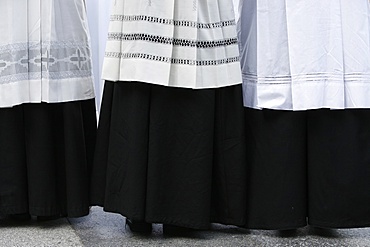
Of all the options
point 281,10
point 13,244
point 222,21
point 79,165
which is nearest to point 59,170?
point 79,165

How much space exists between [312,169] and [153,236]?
0.58 m

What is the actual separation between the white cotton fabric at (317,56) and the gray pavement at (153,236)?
445 mm

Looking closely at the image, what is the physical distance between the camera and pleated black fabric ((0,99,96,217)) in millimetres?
2637

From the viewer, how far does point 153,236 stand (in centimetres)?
254

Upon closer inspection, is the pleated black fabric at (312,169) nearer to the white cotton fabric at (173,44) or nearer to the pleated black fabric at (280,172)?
the pleated black fabric at (280,172)

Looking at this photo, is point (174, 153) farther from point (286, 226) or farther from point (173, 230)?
point (286, 226)

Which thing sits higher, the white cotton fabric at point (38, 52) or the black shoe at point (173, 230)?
the white cotton fabric at point (38, 52)

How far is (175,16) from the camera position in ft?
8.00

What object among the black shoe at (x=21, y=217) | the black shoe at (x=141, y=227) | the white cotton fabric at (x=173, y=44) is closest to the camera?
the white cotton fabric at (x=173, y=44)

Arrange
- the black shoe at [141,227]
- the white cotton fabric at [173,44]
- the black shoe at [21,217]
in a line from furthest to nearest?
the black shoe at [21,217]
the black shoe at [141,227]
the white cotton fabric at [173,44]

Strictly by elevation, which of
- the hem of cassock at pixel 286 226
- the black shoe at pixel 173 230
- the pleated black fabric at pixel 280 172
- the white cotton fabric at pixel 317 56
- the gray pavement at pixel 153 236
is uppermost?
the white cotton fabric at pixel 317 56

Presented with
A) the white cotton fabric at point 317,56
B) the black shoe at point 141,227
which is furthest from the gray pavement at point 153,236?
the white cotton fabric at point 317,56

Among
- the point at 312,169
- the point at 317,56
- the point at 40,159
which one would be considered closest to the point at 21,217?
the point at 40,159

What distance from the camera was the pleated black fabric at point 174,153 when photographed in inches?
96.6
